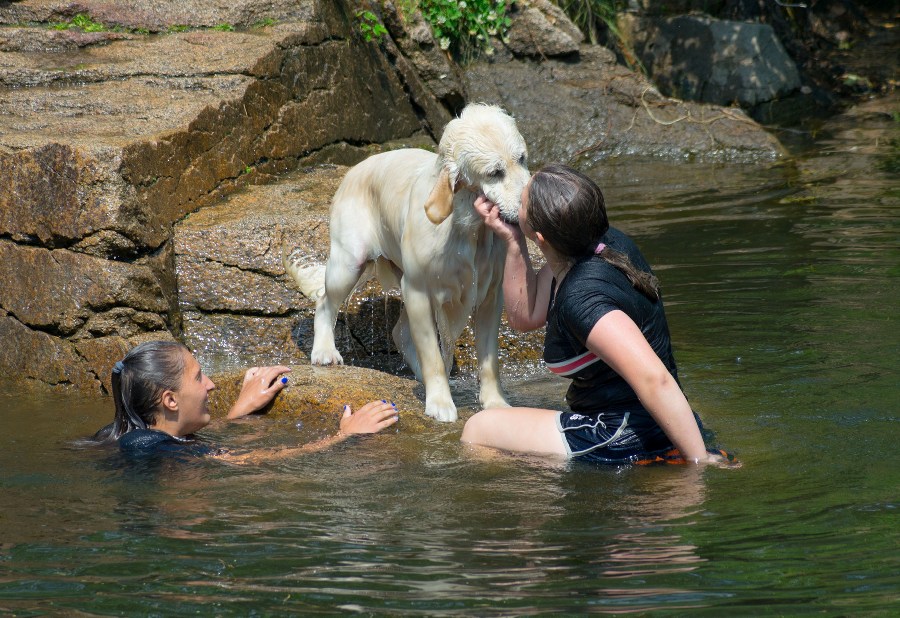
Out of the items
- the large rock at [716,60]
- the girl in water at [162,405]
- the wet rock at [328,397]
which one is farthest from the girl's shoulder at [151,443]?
the large rock at [716,60]

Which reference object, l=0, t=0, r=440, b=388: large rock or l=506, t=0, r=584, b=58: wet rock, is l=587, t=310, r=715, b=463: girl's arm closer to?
l=0, t=0, r=440, b=388: large rock

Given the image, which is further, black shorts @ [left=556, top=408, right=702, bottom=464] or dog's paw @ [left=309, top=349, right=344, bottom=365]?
dog's paw @ [left=309, top=349, right=344, bottom=365]

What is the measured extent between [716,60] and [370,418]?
35.1 ft

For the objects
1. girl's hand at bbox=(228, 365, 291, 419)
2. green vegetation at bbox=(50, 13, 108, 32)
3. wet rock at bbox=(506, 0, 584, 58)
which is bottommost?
girl's hand at bbox=(228, 365, 291, 419)

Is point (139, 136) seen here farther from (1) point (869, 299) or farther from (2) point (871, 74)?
(2) point (871, 74)

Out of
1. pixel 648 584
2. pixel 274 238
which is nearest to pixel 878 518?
pixel 648 584

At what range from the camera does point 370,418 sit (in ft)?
16.1

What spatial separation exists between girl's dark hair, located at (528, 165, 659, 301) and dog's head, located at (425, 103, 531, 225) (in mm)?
585

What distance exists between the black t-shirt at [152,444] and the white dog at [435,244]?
1.29m

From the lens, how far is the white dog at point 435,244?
15.2ft

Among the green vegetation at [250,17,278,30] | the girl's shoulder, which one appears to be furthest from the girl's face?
the green vegetation at [250,17,278,30]

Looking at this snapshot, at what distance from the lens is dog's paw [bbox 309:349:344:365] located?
19.7 ft

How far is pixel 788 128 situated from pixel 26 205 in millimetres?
9922

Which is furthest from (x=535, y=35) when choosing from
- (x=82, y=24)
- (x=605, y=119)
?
(x=82, y=24)
